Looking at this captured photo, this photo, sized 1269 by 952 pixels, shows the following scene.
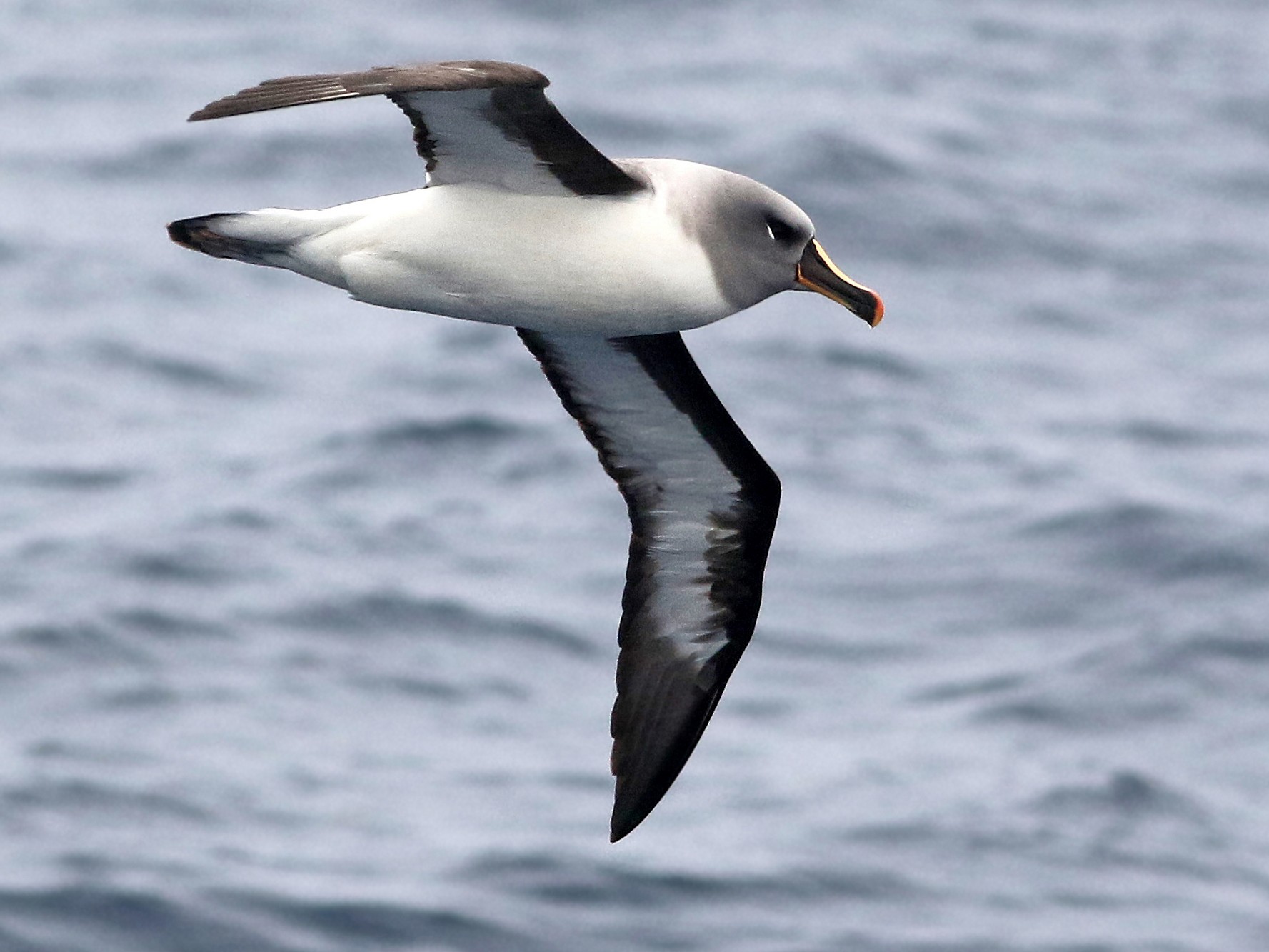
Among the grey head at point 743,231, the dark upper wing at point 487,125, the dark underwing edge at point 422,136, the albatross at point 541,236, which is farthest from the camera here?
the grey head at point 743,231

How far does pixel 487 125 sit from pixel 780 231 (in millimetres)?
1251

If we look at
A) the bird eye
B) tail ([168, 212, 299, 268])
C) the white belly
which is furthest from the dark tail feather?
the bird eye

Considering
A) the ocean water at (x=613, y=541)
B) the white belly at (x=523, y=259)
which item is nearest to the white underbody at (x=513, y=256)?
the white belly at (x=523, y=259)

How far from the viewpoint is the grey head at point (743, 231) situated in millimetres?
9625

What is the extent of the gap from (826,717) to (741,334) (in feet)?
28.6

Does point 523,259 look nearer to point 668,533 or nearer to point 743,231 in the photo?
point 743,231

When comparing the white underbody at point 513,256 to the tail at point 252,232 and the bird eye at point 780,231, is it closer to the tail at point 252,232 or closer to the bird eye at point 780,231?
the tail at point 252,232

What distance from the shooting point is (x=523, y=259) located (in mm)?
9570

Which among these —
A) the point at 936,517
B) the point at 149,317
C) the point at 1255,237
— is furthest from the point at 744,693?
the point at 1255,237

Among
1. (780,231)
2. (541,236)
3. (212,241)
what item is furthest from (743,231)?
(212,241)

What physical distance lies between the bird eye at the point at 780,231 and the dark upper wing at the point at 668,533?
1.52 metres

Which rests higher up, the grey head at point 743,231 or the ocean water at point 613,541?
the grey head at point 743,231

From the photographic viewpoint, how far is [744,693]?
1156 inches

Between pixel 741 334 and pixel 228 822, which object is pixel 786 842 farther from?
pixel 741 334
